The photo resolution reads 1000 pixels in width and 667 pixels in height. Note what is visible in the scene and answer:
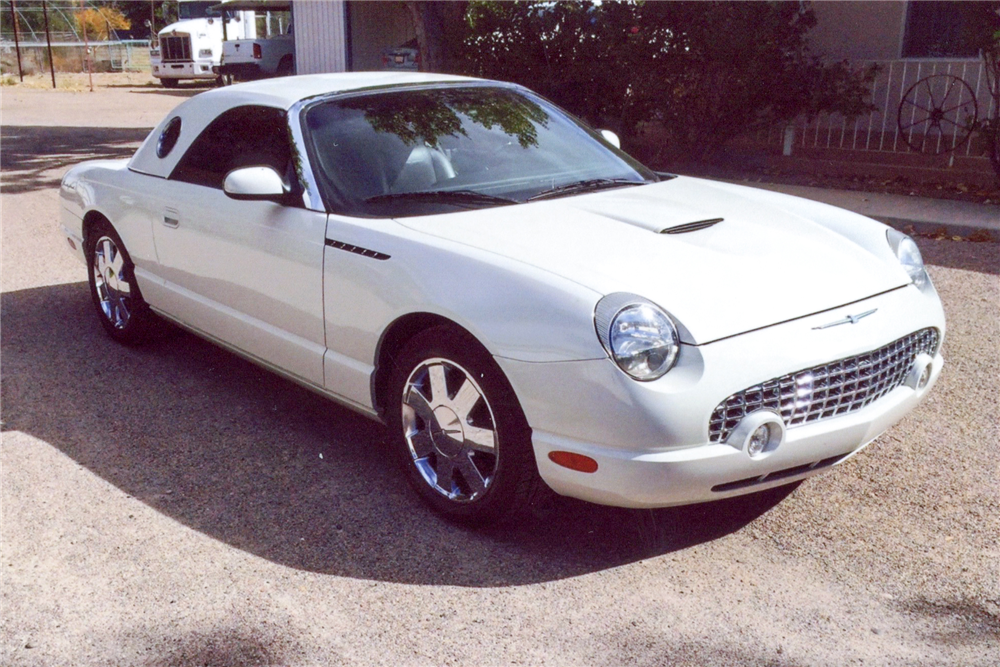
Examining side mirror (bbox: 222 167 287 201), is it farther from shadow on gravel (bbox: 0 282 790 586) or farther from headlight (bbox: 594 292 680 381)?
headlight (bbox: 594 292 680 381)

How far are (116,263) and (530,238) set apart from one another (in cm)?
315

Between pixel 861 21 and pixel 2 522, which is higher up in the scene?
pixel 861 21

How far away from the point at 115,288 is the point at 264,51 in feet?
68.1

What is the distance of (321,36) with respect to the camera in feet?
77.9

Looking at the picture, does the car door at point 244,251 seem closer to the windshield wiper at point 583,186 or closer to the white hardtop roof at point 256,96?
the white hardtop roof at point 256,96

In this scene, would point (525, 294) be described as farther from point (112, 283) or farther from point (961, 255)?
point (961, 255)

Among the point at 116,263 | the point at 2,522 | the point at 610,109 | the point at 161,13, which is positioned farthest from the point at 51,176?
the point at 161,13

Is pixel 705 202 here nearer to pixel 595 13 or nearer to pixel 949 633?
pixel 949 633

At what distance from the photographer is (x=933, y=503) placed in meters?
3.89

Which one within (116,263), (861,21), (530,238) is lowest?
(116,263)

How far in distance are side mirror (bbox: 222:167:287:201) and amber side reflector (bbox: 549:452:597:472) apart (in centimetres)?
174

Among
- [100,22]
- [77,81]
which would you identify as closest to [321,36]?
[77,81]

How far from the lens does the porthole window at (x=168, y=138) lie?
17.7ft

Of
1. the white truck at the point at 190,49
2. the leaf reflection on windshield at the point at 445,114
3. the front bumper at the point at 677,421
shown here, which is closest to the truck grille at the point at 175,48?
the white truck at the point at 190,49
